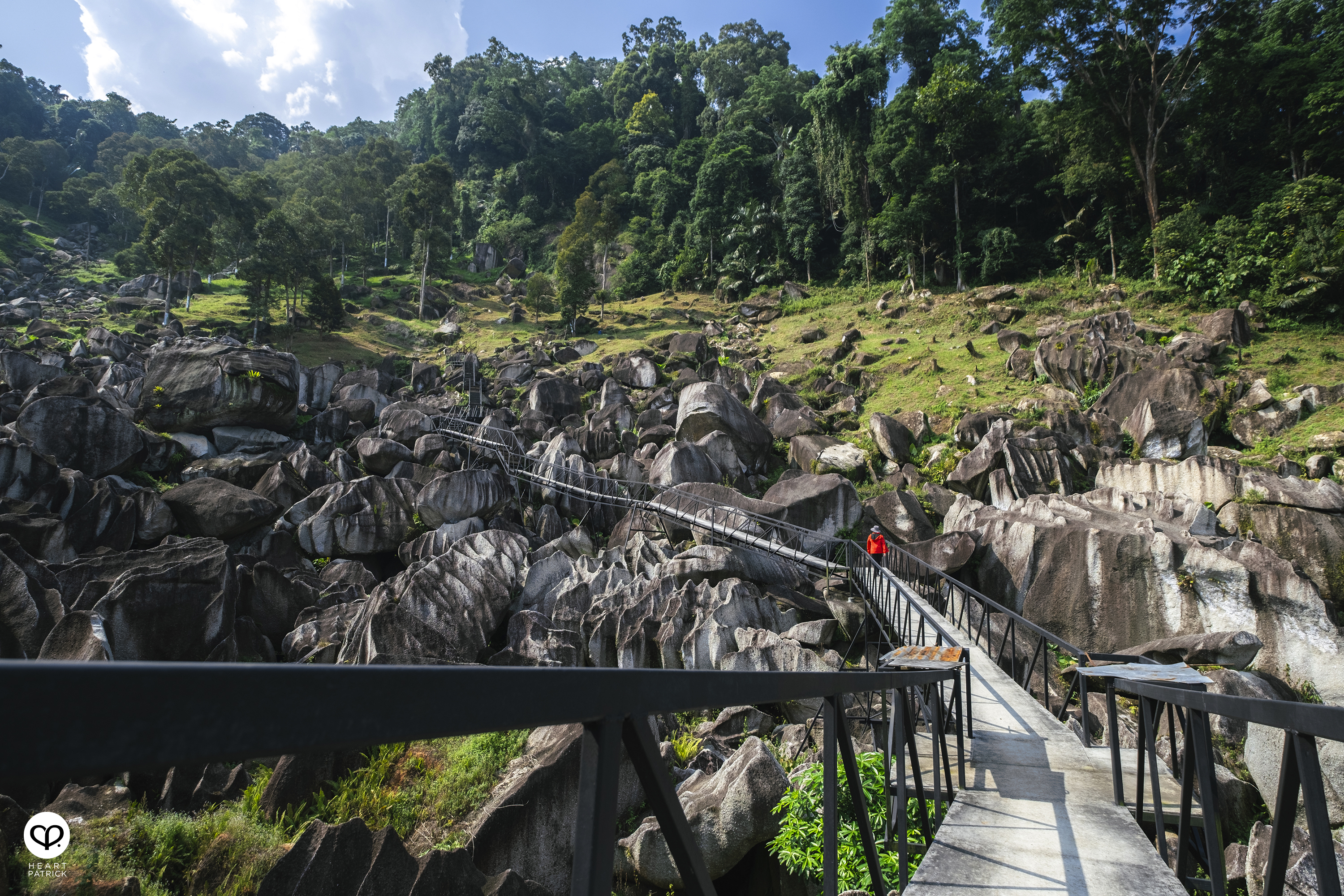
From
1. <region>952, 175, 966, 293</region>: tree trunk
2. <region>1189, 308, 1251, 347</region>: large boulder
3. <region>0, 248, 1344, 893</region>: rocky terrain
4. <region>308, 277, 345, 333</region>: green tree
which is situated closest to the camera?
<region>0, 248, 1344, 893</region>: rocky terrain

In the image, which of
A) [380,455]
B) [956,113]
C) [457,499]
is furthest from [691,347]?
[956,113]

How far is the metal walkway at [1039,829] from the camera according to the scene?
11.3ft

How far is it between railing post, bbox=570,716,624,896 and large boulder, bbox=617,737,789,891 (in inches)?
200

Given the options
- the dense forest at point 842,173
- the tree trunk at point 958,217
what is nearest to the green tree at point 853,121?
the dense forest at point 842,173

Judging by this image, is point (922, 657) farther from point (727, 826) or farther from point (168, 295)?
point (168, 295)

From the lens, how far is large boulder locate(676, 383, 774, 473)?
20797mm

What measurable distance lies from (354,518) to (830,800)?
→ 53.1 feet

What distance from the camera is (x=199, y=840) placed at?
6.09 metres

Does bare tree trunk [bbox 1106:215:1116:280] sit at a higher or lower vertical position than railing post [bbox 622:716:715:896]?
higher

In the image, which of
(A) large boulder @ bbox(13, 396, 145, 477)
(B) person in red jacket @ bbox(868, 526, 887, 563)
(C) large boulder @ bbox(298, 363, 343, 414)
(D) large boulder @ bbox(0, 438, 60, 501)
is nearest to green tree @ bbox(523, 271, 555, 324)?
(C) large boulder @ bbox(298, 363, 343, 414)

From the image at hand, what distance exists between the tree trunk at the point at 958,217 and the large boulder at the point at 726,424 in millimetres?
18676

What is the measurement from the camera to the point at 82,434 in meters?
17.3

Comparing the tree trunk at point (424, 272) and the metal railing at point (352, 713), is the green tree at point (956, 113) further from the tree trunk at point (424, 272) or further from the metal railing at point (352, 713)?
the metal railing at point (352, 713)

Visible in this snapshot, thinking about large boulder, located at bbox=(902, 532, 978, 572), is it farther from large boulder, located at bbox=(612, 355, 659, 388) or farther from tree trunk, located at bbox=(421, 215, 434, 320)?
tree trunk, located at bbox=(421, 215, 434, 320)
